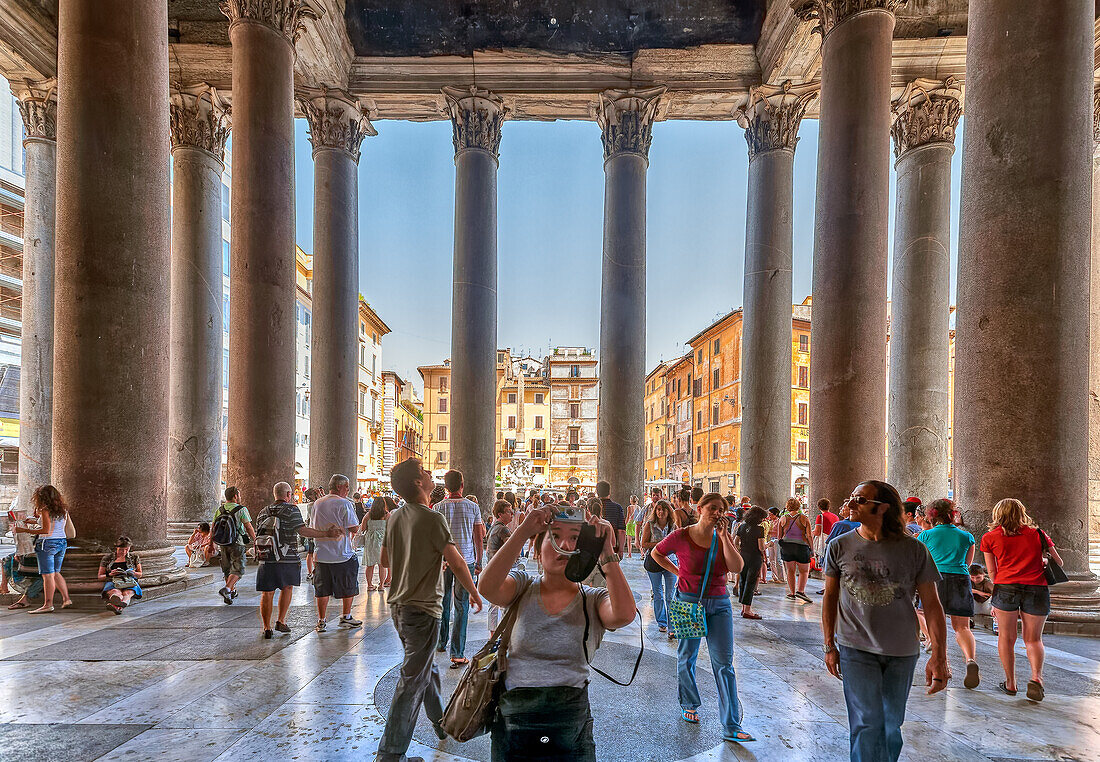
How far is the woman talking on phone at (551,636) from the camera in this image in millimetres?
2887

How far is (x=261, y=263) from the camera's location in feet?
40.4

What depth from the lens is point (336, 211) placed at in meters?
17.8

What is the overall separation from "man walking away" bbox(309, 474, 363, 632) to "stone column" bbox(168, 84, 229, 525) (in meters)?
9.26

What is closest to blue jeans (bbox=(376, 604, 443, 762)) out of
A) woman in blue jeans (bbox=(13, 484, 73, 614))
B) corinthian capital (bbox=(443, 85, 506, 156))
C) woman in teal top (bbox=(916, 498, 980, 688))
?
woman in teal top (bbox=(916, 498, 980, 688))

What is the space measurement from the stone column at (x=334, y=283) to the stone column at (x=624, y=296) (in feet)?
21.3

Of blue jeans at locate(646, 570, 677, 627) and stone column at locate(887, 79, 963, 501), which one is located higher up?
stone column at locate(887, 79, 963, 501)

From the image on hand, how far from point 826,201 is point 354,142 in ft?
42.4

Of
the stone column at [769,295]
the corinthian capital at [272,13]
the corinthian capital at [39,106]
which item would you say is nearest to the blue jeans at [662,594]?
the stone column at [769,295]

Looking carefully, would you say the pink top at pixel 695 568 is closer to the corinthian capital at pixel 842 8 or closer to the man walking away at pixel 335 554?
the man walking away at pixel 335 554

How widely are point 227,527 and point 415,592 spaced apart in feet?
18.4

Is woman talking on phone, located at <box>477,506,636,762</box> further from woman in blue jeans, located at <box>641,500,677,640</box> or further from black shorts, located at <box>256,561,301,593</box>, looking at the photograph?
black shorts, located at <box>256,561,301,593</box>

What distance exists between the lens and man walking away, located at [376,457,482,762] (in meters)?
4.21

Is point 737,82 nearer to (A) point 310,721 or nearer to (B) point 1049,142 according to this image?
(B) point 1049,142

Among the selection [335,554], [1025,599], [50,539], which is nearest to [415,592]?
[335,554]
